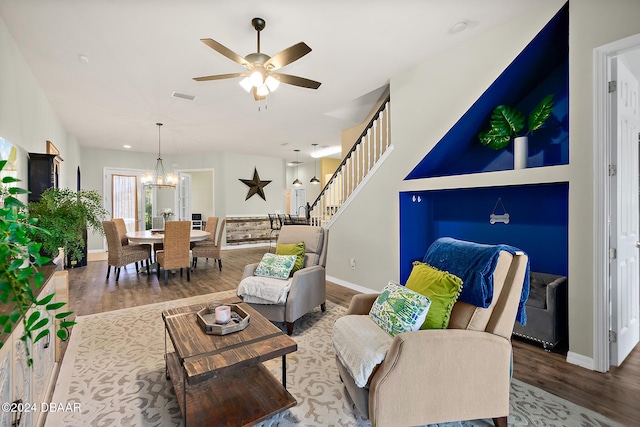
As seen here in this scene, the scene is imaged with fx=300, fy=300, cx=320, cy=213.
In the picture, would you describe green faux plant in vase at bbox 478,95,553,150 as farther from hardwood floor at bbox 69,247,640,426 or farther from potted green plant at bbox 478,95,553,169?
hardwood floor at bbox 69,247,640,426

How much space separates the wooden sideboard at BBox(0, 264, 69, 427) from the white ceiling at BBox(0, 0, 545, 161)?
7.24 feet

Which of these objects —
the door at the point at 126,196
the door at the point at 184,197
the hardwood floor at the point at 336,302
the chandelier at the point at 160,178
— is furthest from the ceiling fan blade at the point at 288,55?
the door at the point at 126,196

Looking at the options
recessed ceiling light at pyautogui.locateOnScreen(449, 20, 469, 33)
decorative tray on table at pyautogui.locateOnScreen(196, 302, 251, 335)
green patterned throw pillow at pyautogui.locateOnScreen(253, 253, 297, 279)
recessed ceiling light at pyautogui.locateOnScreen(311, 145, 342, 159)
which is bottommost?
decorative tray on table at pyautogui.locateOnScreen(196, 302, 251, 335)

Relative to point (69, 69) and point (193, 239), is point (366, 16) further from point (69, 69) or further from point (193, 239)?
point (193, 239)

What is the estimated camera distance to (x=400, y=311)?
181cm

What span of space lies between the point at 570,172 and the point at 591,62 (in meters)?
0.83

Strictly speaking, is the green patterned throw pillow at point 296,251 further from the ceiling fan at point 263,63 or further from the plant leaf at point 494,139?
the plant leaf at point 494,139

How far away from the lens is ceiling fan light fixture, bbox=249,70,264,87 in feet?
8.90

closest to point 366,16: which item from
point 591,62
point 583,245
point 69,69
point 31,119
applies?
point 591,62

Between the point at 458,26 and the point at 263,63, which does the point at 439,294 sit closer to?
the point at 263,63

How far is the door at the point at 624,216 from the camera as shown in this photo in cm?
224

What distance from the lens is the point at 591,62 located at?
2.27 meters

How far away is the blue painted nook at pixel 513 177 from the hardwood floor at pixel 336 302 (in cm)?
95

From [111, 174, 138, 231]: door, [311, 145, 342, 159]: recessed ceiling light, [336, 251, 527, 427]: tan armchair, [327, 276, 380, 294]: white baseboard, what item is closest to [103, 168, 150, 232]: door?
[111, 174, 138, 231]: door
